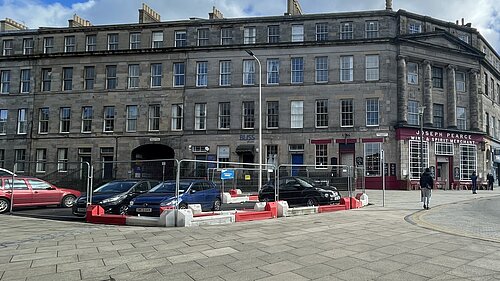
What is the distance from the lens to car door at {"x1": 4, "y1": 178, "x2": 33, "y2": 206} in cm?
1647

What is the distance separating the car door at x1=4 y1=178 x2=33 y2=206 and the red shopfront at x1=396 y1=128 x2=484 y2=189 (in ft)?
94.7

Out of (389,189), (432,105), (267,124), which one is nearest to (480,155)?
(432,105)

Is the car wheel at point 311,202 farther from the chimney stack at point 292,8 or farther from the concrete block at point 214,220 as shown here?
the chimney stack at point 292,8

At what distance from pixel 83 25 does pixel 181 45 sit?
13234 millimetres

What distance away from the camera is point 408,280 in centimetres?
620

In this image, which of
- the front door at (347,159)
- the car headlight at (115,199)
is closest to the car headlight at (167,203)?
the car headlight at (115,199)

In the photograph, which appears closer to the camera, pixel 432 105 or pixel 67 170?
pixel 67 170

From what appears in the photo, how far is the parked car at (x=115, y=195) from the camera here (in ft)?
46.4

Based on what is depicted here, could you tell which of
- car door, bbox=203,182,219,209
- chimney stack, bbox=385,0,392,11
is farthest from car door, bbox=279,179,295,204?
chimney stack, bbox=385,0,392,11

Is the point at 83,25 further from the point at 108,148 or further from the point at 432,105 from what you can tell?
the point at 432,105

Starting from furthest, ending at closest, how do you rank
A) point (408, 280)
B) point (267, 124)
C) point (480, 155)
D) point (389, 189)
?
point (480, 155), point (267, 124), point (389, 189), point (408, 280)

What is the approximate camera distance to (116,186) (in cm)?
1519

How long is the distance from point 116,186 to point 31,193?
16.2 feet

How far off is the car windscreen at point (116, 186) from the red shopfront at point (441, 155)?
2634 cm
